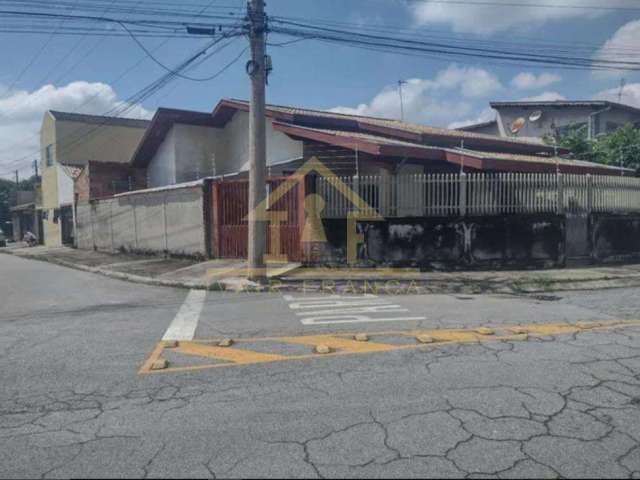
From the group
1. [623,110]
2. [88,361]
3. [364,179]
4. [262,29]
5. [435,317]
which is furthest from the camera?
[623,110]

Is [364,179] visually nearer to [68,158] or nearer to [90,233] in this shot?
[90,233]

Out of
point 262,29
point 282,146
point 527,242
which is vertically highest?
point 262,29

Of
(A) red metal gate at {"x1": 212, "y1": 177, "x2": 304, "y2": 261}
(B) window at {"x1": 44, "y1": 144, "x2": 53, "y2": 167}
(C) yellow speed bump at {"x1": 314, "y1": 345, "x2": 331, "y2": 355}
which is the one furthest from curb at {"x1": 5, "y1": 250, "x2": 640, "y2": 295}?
(B) window at {"x1": 44, "y1": 144, "x2": 53, "y2": 167}

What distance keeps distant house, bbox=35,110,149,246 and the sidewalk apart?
18.6 metres

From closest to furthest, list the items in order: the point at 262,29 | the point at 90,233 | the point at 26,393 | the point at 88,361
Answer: the point at 26,393 → the point at 88,361 → the point at 262,29 → the point at 90,233

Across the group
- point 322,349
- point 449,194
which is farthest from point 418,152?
point 322,349

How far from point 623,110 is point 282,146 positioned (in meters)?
21.5

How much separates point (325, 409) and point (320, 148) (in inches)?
469

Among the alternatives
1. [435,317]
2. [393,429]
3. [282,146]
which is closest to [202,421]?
[393,429]

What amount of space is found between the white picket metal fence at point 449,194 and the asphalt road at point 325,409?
19.3 ft

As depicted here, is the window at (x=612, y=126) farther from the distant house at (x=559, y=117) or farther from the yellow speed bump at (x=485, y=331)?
the yellow speed bump at (x=485, y=331)

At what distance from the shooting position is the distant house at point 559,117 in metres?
25.5

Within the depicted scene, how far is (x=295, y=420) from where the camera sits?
11.4 ft

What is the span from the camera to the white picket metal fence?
39.8ft
